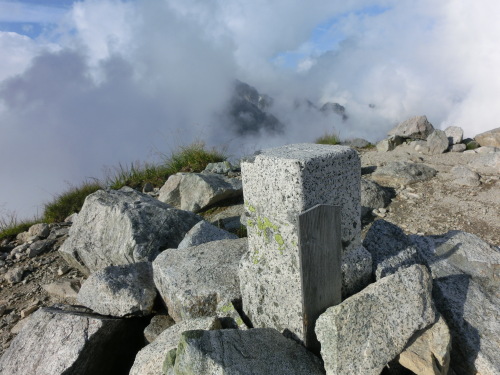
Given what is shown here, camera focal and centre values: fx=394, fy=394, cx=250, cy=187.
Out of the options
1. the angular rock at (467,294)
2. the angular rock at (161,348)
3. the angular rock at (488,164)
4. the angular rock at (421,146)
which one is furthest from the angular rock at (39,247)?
the angular rock at (421,146)

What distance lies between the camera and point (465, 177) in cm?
800

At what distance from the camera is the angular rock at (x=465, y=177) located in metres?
7.86

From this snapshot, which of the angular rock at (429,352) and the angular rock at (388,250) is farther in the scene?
the angular rock at (388,250)

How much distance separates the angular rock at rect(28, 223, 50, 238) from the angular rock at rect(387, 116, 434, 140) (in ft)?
32.0

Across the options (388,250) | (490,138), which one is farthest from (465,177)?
(388,250)

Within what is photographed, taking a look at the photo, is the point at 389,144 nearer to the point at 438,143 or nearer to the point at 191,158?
the point at 438,143

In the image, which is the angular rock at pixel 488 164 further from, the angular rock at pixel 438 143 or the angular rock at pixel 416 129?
the angular rock at pixel 416 129

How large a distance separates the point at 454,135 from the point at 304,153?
403 inches

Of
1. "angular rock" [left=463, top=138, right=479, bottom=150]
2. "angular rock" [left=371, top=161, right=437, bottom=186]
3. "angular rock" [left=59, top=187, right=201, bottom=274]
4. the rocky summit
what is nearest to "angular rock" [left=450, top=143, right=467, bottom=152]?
"angular rock" [left=463, top=138, right=479, bottom=150]

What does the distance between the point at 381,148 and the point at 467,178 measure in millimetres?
3541

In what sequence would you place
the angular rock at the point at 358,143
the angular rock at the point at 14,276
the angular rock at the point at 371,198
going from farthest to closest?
the angular rock at the point at 358,143
the angular rock at the point at 371,198
the angular rock at the point at 14,276

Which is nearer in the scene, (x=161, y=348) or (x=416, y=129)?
(x=161, y=348)

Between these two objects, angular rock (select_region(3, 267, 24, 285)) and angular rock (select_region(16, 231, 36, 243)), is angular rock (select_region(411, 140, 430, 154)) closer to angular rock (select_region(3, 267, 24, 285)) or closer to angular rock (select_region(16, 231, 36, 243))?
angular rock (select_region(16, 231, 36, 243))

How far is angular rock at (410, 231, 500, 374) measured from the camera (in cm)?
250
